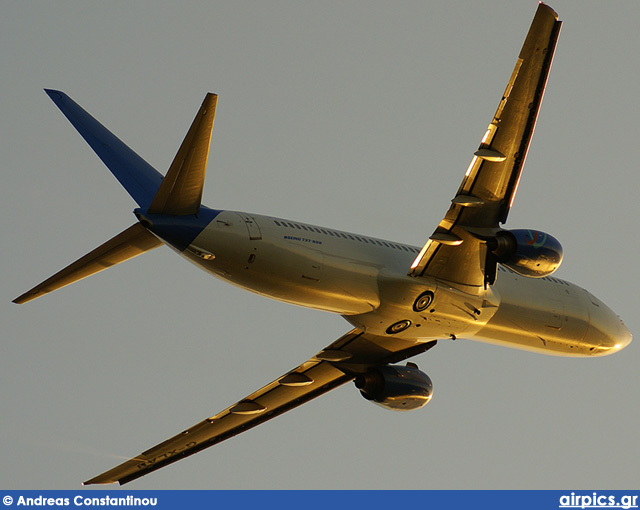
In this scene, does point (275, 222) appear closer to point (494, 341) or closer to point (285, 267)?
point (285, 267)

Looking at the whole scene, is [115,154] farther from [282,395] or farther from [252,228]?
[282,395]

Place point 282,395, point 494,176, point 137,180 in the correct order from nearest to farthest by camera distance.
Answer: point 494,176
point 137,180
point 282,395

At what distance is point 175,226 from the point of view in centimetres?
2303

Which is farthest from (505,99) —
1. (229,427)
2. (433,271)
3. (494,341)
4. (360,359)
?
(229,427)

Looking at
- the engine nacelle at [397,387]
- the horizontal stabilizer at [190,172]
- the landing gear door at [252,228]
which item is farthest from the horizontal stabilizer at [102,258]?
the engine nacelle at [397,387]

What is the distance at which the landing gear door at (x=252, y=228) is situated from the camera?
23.8 metres

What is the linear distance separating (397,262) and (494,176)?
395 cm

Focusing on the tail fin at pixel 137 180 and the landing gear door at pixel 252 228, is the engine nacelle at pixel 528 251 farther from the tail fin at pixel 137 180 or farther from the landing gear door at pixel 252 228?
the tail fin at pixel 137 180

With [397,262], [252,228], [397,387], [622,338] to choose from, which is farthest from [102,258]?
[622,338]

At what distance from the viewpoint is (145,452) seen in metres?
31.1

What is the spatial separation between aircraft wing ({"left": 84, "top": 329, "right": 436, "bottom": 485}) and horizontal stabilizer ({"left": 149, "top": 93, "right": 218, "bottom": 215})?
840 centimetres

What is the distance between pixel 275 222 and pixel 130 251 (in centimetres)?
351

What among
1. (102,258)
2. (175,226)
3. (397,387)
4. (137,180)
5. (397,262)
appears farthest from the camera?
(397,387)

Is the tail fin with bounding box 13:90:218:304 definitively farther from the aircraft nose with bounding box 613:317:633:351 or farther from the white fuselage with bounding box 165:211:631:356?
A: the aircraft nose with bounding box 613:317:633:351
